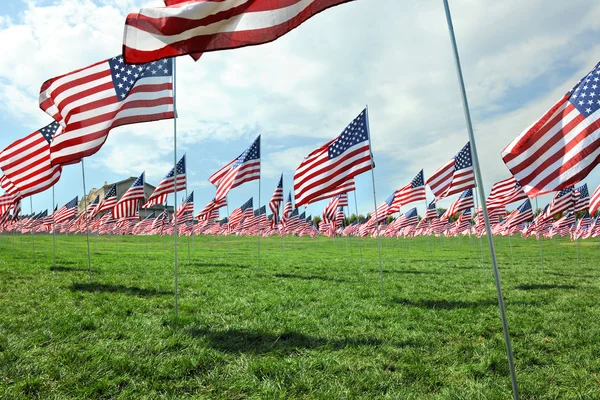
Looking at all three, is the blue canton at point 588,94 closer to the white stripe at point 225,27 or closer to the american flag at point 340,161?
the american flag at point 340,161

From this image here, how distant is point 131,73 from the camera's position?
9188mm

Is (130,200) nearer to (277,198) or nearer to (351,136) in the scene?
(277,198)

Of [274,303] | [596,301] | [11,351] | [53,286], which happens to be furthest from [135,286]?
[596,301]

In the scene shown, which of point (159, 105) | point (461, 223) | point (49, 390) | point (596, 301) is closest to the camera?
point (49, 390)

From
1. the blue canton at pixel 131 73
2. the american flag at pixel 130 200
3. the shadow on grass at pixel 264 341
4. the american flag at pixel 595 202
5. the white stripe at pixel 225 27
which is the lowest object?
the shadow on grass at pixel 264 341

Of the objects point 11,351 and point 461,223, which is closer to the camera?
point 11,351

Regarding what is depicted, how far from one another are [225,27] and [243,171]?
13.1 meters

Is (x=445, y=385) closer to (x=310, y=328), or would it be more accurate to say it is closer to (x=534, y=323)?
(x=310, y=328)

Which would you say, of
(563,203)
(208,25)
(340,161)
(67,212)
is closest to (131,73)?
(208,25)

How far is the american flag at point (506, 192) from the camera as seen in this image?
19.1 meters

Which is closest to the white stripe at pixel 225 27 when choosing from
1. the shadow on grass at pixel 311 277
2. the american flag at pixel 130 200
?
the shadow on grass at pixel 311 277

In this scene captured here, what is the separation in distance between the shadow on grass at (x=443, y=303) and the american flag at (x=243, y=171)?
999cm

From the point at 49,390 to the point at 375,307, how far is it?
24.0 feet

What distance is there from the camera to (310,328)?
7.54m
